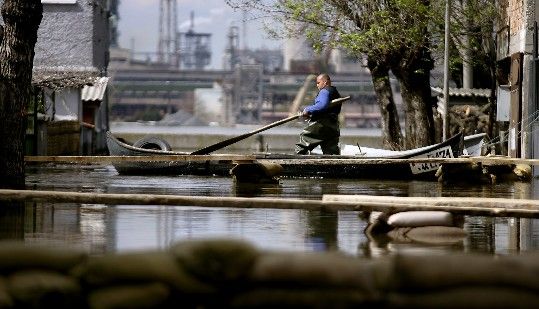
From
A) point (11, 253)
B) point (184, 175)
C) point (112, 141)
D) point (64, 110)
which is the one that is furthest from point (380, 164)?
point (64, 110)

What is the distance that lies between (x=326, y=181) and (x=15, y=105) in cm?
872

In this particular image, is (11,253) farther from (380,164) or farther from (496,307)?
(380,164)

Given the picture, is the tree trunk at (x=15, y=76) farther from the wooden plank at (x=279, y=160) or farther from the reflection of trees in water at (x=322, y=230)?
the wooden plank at (x=279, y=160)

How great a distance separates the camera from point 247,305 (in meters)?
7.06

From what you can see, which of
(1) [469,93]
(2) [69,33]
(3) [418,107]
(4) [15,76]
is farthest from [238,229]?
(2) [69,33]

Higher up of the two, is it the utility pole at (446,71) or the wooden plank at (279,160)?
the utility pole at (446,71)

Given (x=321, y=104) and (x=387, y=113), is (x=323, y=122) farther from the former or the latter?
(x=387, y=113)

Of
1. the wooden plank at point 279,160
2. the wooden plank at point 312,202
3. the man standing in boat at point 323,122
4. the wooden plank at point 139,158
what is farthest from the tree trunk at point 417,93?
the wooden plank at point 312,202

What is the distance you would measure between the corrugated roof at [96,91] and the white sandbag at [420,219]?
41.7 m

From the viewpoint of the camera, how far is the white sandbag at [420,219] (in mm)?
13076

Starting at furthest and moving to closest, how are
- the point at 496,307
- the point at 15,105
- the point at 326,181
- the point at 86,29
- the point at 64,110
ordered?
the point at 86,29, the point at 64,110, the point at 326,181, the point at 15,105, the point at 496,307

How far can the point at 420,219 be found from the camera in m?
13.1

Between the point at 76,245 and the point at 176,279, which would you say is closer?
the point at 176,279

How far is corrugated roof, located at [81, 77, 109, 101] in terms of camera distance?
54688 mm
